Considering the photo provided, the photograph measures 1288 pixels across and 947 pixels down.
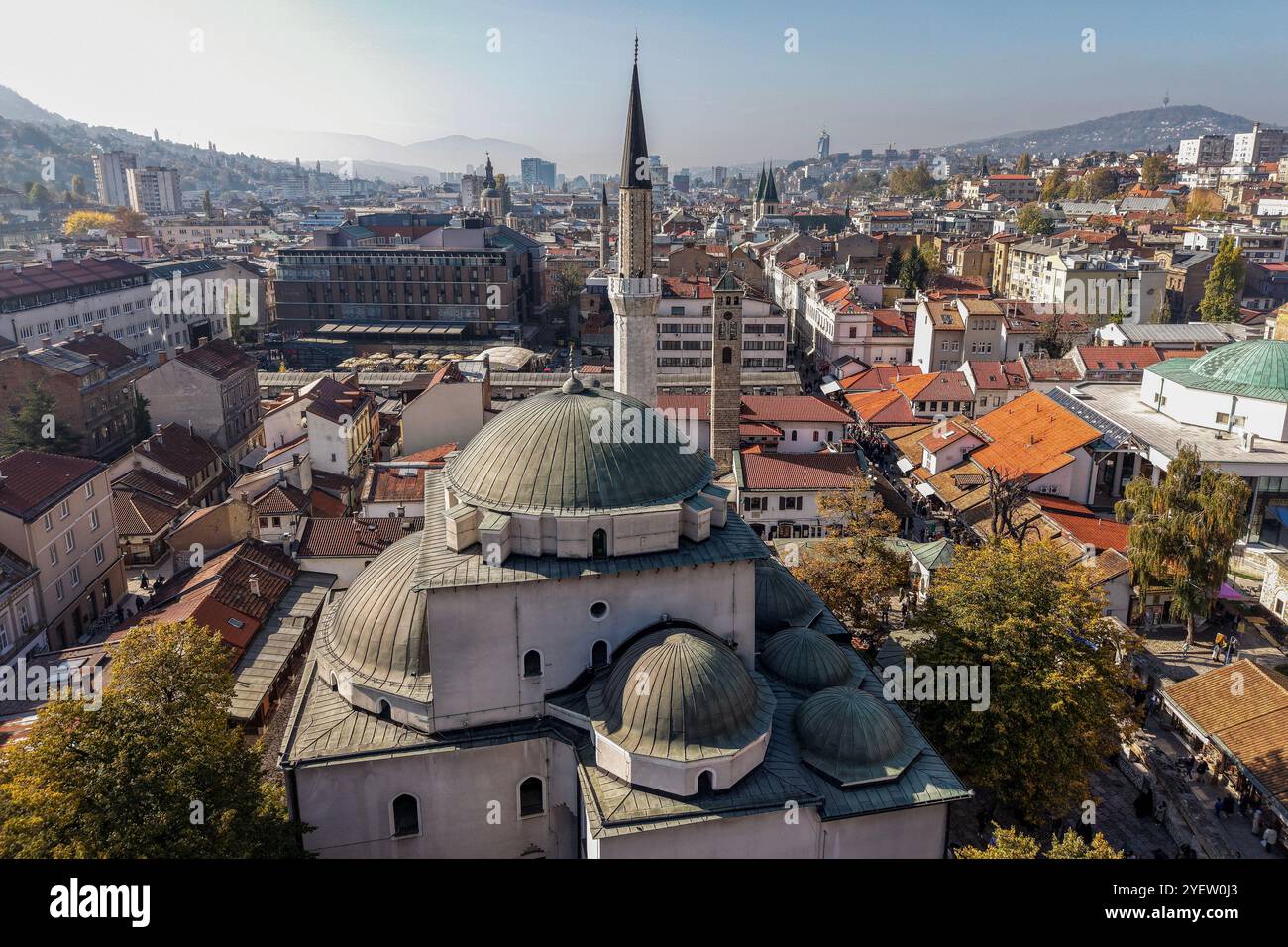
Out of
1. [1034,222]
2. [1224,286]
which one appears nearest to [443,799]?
[1224,286]

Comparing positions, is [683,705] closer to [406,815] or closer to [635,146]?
[406,815]

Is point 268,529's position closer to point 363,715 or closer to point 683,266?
point 363,715

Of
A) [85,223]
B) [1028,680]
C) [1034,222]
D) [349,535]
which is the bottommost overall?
[349,535]

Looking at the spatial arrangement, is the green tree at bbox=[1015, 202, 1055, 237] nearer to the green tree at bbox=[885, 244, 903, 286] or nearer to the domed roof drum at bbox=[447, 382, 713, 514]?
the green tree at bbox=[885, 244, 903, 286]

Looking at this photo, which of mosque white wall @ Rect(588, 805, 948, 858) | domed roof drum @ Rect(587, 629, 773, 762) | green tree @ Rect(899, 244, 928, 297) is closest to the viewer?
mosque white wall @ Rect(588, 805, 948, 858)

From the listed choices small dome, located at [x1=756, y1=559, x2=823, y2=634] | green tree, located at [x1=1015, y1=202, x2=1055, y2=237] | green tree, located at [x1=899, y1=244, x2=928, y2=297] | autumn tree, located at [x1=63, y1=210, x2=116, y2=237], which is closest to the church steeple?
small dome, located at [x1=756, y1=559, x2=823, y2=634]

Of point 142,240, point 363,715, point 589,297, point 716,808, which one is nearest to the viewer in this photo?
point 716,808
